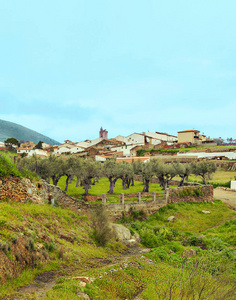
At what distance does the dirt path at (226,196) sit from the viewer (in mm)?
36031

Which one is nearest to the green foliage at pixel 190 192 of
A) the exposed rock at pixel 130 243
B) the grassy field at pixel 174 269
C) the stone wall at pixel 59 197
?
the grassy field at pixel 174 269

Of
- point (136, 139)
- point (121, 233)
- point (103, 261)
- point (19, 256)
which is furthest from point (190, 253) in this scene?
point (136, 139)

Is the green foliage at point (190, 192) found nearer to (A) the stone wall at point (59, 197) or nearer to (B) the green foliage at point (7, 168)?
(A) the stone wall at point (59, 197)

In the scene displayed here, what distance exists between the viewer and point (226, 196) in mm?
40906

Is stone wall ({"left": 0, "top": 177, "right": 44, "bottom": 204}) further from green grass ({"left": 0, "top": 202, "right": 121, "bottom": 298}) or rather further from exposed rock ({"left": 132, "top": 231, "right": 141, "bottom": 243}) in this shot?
exposed rock ({"left": 132, "top": 231, "right": 141, "bottom": 243})

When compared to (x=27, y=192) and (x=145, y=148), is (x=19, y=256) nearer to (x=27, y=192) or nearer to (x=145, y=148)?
(x=27, y=192)

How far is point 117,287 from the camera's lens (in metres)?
9.25

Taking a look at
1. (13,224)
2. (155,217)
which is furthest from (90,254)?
(155,217)

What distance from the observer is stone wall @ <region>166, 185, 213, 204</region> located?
31.4m

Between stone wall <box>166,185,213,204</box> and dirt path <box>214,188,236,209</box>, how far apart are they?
10.2 feet

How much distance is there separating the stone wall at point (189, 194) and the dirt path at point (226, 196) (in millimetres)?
3106

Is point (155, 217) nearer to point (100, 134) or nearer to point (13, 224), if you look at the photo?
point (13, 224)

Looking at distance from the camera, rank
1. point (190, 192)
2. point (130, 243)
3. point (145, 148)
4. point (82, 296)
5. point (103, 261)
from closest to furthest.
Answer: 1. point (82, 296)
2. point (103, 261)
3. point (130, 243)
4. point (190, 192)
5. point (145, 148)

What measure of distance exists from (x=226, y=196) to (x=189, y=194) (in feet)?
35.8
